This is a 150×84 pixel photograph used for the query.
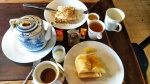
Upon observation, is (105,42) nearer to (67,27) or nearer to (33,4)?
(67,27)

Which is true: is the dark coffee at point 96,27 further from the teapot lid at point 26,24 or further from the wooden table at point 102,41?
the teapot lid at point 26,24

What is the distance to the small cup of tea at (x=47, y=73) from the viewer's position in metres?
0.57

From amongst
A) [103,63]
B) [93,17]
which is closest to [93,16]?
[93,17]

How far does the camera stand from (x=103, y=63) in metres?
0.69

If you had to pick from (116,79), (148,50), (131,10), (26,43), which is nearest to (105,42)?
(116,79)

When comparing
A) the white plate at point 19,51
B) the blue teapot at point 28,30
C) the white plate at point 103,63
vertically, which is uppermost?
the blue teapot at point 28,30

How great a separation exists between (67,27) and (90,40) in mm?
132

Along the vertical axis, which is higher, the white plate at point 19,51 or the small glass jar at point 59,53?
the white plate at point 19,51

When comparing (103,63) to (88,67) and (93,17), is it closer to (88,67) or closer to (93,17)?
(88,67)

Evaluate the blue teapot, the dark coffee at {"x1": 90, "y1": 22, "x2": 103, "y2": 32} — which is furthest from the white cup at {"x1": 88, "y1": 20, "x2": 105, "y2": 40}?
the blue teapot

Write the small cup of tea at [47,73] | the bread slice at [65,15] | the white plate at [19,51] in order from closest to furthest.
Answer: the small cup of tea at [47,73], the white plate at [19,51], the bread slice at [65,15]

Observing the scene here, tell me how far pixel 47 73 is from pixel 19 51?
0.65 ft

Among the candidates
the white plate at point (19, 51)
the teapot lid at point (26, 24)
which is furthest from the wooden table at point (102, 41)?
the teapot lid at point (26, 24)

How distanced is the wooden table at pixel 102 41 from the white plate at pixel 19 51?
0.02m
